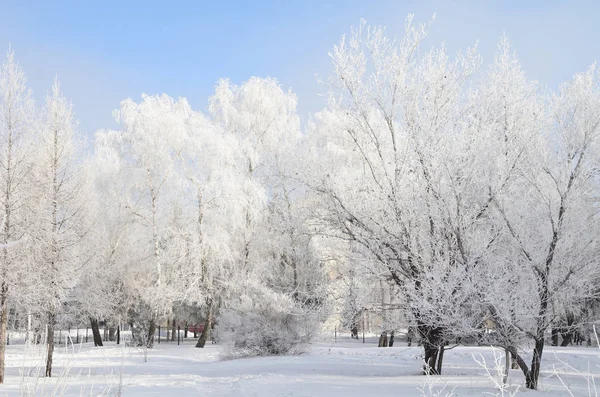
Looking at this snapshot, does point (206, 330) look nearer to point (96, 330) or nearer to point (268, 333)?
point (96, 330)

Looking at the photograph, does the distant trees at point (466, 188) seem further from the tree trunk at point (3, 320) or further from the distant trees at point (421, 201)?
the tree trunk at point (3, 320)

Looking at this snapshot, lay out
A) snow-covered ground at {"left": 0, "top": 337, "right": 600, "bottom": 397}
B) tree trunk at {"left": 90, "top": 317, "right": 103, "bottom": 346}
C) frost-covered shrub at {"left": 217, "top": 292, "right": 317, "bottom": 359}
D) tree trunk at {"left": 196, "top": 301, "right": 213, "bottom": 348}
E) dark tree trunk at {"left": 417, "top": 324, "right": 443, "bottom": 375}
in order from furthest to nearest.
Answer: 1. tree trunk at {"left": 90, "top": 317, "right": 103, "bottom": 346}
2. tree trunk at {"left": 196, "top": 301, "right": 213, "bottom": 348}
3. frost-covered shrub at {"left": 217, "top": 292, "right": 317, "bottom": 359}
4. dark tree trunk at {"left": 417, "top": 324, "right": 443, "bottom": 375}
5. snow-covered ground at {"left": 0, "top": 337, "right": 600, "bottom": 397}

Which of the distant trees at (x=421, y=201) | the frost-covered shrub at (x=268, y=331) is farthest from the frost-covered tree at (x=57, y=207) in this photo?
the frost-covered shrub at (x=268, y=331)

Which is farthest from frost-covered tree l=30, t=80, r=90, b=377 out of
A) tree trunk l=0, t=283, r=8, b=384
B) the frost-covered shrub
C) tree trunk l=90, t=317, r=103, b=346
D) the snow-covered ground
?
tree trunk l=90, t=317, r=103, b=346

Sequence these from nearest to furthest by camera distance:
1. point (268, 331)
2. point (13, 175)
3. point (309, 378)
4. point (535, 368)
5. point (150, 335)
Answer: point (535, 368)
point (309, 378)
point (13, 175)
point (268, 331)
point (150, 335)

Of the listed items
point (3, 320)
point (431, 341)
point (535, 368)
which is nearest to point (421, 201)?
point (431, 341)

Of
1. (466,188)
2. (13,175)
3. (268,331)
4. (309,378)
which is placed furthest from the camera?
(268,331)

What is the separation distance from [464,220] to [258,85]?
20.0m

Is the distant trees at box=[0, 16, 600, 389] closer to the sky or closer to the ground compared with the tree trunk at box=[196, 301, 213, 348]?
closer to the sky

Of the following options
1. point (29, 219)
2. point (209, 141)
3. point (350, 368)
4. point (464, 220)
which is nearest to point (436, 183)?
point (464, 220)

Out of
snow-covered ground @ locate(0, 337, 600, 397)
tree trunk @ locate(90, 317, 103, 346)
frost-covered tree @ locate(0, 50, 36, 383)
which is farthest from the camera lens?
tree trunk @ locate(90, 317, 103, 346)

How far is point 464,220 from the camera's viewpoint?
11.0 metres

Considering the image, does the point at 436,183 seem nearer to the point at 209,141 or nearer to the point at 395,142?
the point at 395,142

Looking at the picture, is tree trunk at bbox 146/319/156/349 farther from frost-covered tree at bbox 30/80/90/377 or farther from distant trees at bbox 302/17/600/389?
distant trees at bbox 302/17/600/389
